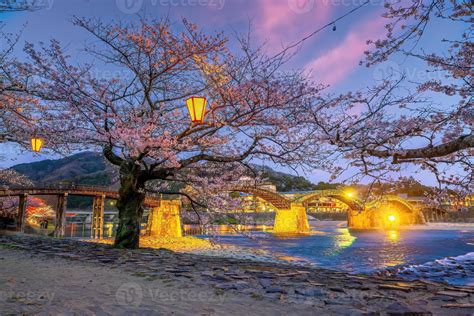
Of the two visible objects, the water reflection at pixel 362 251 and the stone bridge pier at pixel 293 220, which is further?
the stone bridge pier at pixel 293 220

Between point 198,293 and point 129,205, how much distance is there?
7.32 m

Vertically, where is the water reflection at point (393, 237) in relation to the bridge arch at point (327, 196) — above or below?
below

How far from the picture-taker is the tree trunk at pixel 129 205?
36.6 feet

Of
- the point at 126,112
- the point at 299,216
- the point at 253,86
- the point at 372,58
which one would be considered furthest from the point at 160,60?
the point at 299,216

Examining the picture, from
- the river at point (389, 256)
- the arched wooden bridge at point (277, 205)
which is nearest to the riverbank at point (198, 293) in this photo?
the river at point (389, 256)

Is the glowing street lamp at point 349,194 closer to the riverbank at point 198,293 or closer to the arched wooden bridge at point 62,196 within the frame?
the arched wooden bridge at point 62,196

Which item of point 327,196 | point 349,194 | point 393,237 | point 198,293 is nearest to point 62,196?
point 198,293

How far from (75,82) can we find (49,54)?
3.56 ft

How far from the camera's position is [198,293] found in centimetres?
489

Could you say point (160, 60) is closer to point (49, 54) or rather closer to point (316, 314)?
point (49, 54)

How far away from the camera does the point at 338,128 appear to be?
24.6 feet

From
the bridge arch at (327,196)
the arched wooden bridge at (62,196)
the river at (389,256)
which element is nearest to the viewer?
the river at (389,256)

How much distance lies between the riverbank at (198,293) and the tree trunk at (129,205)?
13.2ft

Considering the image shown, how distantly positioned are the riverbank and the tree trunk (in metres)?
4.02
